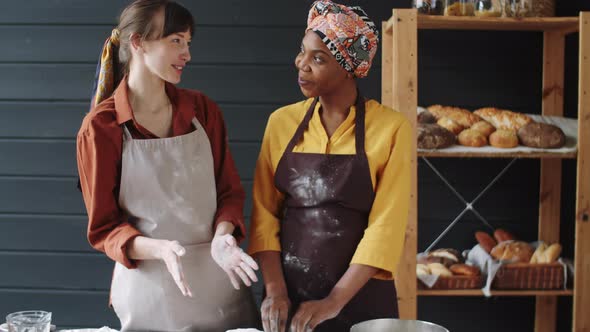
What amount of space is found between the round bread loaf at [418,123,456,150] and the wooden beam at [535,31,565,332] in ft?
1.84

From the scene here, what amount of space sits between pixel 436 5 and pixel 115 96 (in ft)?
4.39

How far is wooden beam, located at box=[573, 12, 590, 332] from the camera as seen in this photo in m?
2.61

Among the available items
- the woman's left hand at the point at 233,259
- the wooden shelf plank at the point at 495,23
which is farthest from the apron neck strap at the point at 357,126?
the wooden shelf plank at the point at 495,23

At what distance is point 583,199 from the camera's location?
2662mm

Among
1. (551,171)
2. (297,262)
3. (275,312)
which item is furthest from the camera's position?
(551,171)

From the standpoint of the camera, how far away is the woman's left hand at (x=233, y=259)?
5.18 feet

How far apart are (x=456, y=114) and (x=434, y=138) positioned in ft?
0.69

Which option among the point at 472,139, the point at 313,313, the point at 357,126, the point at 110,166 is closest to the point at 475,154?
the point at 472,139

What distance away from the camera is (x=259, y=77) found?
3037mm

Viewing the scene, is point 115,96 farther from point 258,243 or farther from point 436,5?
point 436,5

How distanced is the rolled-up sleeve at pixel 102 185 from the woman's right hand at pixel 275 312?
1.11 ft

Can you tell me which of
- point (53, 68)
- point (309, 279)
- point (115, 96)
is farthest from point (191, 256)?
point (53, 68)

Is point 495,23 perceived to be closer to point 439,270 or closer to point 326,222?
point 439,270

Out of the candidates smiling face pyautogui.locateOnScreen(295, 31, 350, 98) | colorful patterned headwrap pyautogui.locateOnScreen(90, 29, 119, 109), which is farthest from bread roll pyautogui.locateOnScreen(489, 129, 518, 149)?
colorful patterned headwrap pyautogui.locateOnScreen(90, 29, 119, 109)
